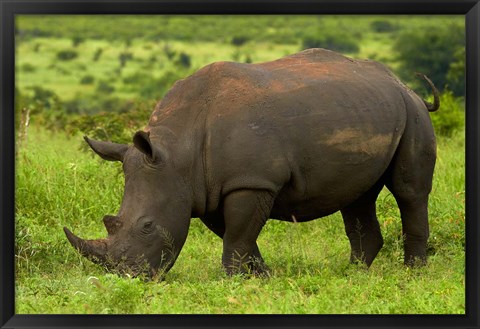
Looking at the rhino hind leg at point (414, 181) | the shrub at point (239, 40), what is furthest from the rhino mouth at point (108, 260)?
the shrub at point (239, 40)

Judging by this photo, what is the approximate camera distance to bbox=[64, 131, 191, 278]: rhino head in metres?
8.12

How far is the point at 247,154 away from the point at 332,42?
33.6 metres

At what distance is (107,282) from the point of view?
7.68 m

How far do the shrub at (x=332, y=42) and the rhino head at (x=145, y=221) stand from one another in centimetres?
3160

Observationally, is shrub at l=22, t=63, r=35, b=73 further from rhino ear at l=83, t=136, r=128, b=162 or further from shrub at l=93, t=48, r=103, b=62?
rhino ear at l=83, t=136, r=128, b=162

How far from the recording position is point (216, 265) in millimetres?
9102

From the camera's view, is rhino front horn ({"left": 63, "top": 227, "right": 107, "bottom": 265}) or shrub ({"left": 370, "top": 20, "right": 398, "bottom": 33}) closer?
rhino front horn ({"left": 63, "top": 227, "right": 107, "bottom": 265})

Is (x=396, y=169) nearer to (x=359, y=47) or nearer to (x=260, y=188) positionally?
(x=260, y=188)

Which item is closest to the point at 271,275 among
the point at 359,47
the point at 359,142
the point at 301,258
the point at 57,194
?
the point at 301,258

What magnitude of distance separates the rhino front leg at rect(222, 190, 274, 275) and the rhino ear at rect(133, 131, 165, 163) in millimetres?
597

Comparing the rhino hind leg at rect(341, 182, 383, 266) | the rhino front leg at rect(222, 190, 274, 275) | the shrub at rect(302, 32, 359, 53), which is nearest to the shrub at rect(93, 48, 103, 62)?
the shrub at rect(302, 32, 359, 53)

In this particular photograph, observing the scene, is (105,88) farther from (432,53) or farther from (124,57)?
(432,53)

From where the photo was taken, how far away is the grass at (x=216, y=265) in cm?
742

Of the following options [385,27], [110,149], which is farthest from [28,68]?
[110,149]
